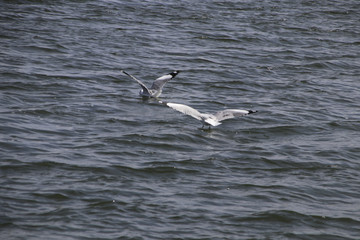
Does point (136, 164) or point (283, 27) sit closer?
point (136, 164)

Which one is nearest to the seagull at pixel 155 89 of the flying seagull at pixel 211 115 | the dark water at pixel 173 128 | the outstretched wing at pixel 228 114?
the dark water at pixel 173 128

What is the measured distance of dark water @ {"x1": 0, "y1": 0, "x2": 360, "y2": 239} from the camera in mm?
7566

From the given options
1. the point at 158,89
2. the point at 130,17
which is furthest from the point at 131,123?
the point at 130,17

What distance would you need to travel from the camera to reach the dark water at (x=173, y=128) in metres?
7.57

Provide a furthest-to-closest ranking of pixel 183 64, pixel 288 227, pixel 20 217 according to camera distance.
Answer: pixel 183 64, pixel 288 227, pixel 20 217

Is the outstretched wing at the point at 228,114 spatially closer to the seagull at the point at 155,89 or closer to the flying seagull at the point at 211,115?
the flying seagull at the point at 211,115

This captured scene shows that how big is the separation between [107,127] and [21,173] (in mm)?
2803

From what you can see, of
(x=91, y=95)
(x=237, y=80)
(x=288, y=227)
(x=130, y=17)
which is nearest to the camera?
(x=288, y=227)

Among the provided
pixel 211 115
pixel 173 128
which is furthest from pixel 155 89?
pixel 211 115

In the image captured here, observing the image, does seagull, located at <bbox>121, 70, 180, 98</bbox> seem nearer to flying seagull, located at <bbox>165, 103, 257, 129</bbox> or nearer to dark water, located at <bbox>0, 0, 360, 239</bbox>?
dark water, located at <bbox>0, 0, 360, 239</bbox>

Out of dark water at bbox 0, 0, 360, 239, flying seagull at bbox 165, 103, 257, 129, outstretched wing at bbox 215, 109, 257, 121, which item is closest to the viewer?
dark water at bbox 0, 0, 360, 239

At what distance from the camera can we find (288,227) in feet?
25.0

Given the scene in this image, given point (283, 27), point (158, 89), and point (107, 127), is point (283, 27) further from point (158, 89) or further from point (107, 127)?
point (107, 127)

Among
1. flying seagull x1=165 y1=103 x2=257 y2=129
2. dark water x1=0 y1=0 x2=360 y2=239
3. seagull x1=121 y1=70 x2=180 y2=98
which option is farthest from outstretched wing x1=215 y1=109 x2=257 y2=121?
seagull x1=121 y1=70 x2=180 y2=98
